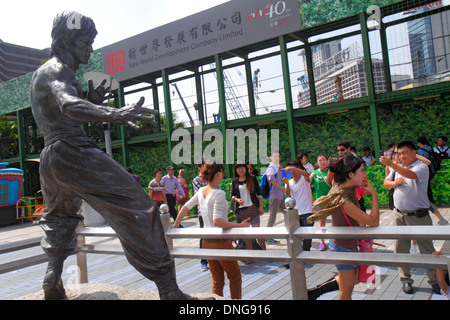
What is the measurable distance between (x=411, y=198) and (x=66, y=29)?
390 centimetres

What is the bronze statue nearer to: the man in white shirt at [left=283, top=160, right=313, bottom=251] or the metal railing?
the metal railing

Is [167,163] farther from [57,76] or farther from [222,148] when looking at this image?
[57,76]

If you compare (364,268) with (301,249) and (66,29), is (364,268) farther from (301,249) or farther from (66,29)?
(66,29)

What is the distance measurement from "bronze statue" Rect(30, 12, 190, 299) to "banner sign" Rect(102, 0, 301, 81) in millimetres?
10290

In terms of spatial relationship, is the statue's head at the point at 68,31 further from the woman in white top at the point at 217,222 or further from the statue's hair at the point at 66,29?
the woman in white top at the point at 217,222

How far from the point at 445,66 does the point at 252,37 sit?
6112 millimetres

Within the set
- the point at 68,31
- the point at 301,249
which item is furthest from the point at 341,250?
the point at 68,31

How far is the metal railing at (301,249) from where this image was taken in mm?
2170

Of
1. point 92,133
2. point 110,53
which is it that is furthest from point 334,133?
point 92,133

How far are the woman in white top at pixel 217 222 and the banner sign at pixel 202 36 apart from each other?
938cm

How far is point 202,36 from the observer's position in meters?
13.6

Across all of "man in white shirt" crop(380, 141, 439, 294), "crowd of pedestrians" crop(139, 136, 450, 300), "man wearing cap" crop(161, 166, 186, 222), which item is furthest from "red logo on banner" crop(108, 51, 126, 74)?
"man in white shirt" crop(380, 141, 439, 294)

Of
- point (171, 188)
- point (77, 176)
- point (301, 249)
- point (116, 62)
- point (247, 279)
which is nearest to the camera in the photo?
point (77, 176)
